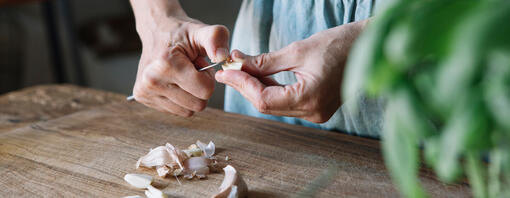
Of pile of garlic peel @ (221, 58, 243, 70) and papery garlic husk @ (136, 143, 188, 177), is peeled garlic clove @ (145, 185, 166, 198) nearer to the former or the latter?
papery garlic husk @ (136, 143, 188, 177)

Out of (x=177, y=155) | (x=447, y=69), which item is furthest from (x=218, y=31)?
(x=447, y=69)

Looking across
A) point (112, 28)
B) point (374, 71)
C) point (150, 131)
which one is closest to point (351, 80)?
point (374, 71)

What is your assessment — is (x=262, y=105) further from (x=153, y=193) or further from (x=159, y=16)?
(x=159, y=16)

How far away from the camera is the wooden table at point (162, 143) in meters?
0.74

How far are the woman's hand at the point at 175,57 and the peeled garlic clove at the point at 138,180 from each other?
0.21 metres

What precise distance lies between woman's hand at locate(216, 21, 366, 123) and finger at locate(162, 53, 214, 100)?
0.07m

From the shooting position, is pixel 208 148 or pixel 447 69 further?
pixel 208 148

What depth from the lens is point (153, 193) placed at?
28.2 inches

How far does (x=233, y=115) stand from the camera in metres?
1.05

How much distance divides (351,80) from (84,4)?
3716mm

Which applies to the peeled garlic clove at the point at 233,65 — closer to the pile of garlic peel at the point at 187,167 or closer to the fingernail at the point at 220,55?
the fingernail at the point at 220,55

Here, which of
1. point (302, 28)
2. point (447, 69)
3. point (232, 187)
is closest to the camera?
point (447, 69)

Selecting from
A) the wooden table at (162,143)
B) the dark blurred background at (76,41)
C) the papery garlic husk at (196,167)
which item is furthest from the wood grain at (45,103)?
the dark blurred background at (76,41)

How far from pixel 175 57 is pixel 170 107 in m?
0.14
